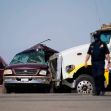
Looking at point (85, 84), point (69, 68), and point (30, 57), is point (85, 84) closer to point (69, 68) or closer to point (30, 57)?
point (69, 68)

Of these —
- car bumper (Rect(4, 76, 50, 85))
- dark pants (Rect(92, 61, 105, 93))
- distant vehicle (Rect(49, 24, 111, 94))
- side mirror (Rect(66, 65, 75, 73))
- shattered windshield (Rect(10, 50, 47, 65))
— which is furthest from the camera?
shattered windshield (Rect(10, 50, 47, 65))

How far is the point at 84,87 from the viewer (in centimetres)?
1448

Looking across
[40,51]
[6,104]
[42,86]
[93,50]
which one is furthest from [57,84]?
[6,104]

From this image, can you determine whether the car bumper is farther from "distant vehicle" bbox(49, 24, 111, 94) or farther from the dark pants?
the dark pants

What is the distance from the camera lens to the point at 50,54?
1952cm

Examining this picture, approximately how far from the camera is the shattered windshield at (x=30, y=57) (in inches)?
741

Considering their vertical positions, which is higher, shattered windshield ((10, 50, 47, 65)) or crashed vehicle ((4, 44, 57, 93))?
shattered windshield ((10, 50, 47, 65))

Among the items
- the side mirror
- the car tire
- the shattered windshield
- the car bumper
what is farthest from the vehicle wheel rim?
the shattered windshield

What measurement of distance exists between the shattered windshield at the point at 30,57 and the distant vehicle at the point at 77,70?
1.92 metres

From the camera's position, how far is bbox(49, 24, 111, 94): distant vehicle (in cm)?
1455

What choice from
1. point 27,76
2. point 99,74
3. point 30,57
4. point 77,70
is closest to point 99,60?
point 99,74

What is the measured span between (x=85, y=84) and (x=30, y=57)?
502 centimetres

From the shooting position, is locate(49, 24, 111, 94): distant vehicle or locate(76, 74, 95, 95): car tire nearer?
locate(76, 74, 95, 95): car tire

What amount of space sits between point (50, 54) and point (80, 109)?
11393mm
